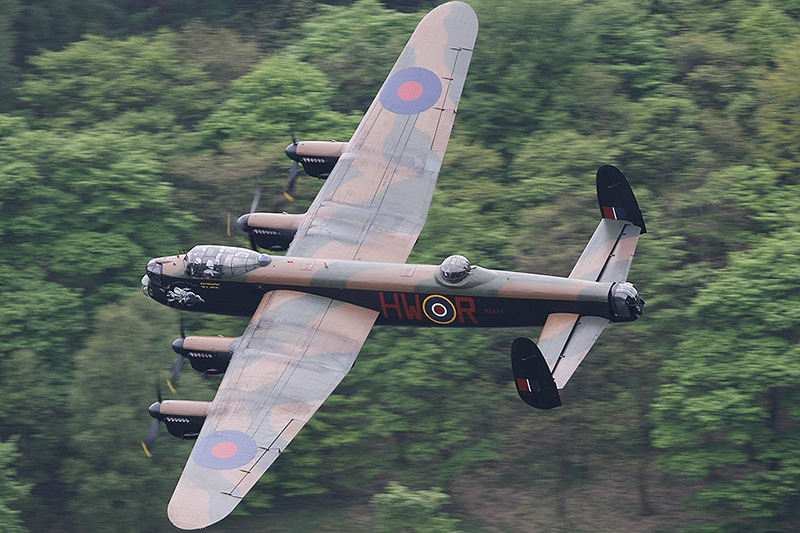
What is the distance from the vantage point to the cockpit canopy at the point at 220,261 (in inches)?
1778

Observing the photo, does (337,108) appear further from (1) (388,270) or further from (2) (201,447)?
(2) (201,447)

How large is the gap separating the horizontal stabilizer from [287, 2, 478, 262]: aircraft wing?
838cm

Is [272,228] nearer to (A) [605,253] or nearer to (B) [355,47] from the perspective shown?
(A) [605,253]

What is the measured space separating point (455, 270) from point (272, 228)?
7.50 meters

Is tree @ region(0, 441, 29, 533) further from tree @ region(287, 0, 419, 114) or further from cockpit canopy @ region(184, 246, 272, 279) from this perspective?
tree @ region(287, 0, 419, 114)

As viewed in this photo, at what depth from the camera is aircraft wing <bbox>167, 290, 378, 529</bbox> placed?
38438mm

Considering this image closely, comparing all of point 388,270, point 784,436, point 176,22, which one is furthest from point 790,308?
point 176,22

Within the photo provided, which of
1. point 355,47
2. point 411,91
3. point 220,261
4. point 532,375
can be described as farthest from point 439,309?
point 355,47

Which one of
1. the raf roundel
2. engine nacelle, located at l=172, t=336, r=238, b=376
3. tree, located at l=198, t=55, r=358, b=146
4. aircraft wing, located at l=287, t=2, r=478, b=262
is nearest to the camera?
the raf roundel

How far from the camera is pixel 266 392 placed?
1649 inches

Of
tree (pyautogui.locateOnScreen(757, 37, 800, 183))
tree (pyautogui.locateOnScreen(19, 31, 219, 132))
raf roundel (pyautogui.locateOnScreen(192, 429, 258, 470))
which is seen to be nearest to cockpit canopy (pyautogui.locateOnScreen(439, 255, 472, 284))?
raf roundel (pyautogui.locateOnScreen(192, 429, 258, 470))

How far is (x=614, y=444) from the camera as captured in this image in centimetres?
4769

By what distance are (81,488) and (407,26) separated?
28111 mm

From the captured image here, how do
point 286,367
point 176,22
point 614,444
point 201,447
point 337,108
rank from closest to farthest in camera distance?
point 201,447, point 286,367, point 614,444, point 337,108, point 176,22
